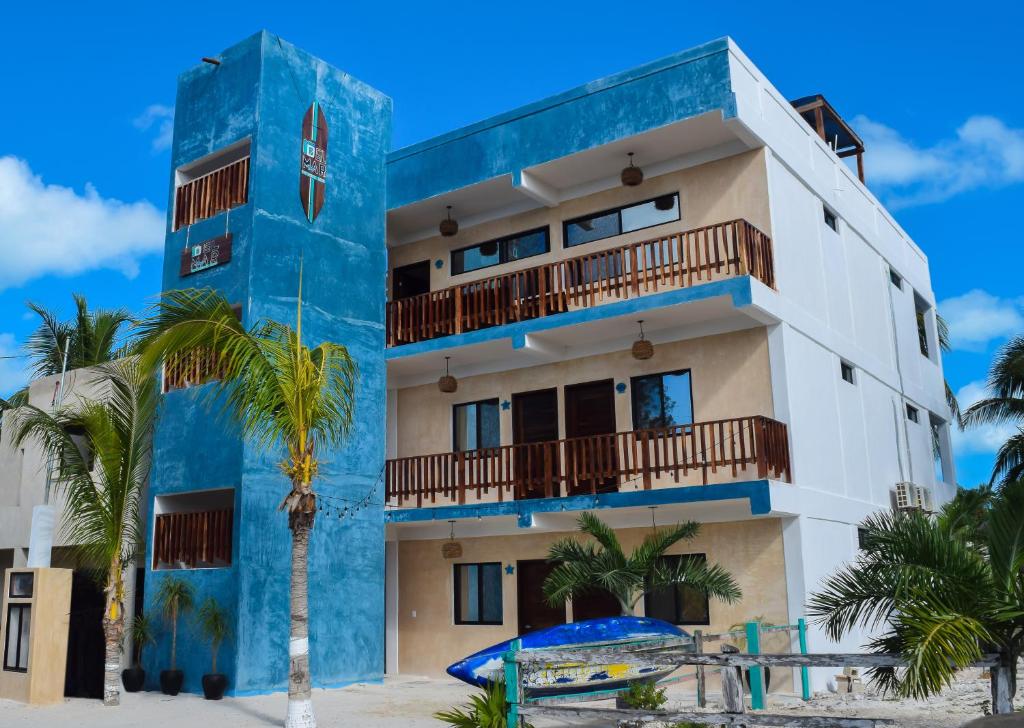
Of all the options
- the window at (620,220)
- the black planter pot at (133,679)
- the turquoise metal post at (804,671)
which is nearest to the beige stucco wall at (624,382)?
the window at (620,220)

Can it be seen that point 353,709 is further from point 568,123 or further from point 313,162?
point 568,123

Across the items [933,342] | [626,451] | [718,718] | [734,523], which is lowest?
[718,718]

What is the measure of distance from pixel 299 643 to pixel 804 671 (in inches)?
270

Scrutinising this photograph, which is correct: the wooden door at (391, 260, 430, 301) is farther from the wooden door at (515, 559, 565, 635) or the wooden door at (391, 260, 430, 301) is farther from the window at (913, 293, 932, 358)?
the window at (913, 293, 932, 358)

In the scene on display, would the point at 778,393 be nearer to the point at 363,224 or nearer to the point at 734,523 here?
the point at 734,523

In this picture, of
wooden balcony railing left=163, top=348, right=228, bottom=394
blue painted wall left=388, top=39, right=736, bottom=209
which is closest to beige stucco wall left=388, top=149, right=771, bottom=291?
blue painted wall left=388, top=39, right=736, bottom=209

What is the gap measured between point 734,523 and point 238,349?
7.98m

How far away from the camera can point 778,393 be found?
A: 1535 cm

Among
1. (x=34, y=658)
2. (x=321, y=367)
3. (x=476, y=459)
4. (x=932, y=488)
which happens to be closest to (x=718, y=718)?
(x=321, y=367)

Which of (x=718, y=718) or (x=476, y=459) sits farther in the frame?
(x=476, y=459)

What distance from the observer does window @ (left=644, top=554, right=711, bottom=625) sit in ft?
51.1

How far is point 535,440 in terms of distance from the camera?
18.2 metres

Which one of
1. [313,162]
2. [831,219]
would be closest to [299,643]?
[313,162]

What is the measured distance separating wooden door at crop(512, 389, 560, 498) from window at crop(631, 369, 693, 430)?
158cm
